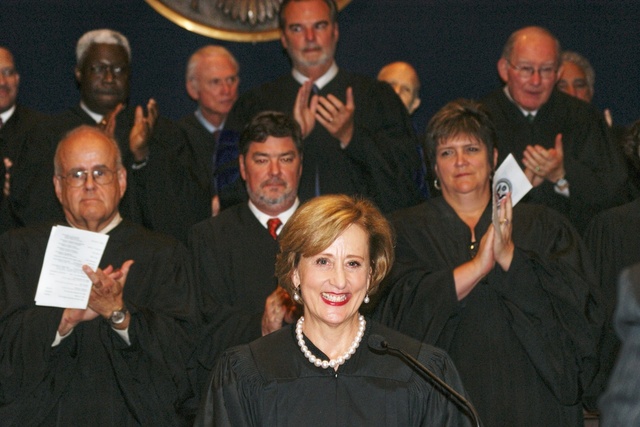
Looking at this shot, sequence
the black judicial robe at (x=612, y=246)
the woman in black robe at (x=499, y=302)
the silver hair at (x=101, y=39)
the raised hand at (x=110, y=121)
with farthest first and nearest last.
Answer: the silver hair at (x=101, y=39)
the raised hand at (x=110, y=121)
the black judicial robe at (x=612, y=246)
the woman in black robe at (x=499, y=302)

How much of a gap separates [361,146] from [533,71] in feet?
4.24

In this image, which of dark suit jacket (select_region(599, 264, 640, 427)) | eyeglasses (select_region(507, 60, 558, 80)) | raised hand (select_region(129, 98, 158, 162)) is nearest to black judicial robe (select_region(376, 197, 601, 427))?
eyeglasses (select_region(507, 60, 558, 80))

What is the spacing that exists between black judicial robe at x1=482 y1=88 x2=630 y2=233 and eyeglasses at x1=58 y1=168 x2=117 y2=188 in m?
2.53

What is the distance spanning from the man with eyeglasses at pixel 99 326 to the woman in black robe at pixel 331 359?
147 cm

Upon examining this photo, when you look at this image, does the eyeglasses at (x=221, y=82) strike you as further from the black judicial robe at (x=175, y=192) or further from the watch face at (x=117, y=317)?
the watch face at (x=117, y=317)

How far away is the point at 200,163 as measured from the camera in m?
8.05

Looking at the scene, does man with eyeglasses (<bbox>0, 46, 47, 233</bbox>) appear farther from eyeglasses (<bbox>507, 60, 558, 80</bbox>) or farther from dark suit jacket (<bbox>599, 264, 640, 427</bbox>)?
dark suit jacket (<bbox>599, 264, 640, 427</bbox>)

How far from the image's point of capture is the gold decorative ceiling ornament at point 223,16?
9203mm

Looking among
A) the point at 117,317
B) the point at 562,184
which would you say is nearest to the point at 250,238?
the point at 117,317

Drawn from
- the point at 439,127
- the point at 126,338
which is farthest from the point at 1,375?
the point at 439,127

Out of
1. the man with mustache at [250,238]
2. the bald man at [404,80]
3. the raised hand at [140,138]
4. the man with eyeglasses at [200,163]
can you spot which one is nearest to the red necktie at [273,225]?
the man with mustache at [250,238]

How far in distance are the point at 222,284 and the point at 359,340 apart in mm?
2047

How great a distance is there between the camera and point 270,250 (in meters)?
6.48

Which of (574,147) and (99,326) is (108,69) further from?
(574,147)
